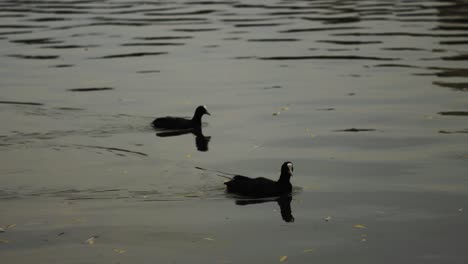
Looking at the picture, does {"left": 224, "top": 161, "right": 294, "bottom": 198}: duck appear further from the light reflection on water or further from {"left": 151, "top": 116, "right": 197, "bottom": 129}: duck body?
{"left": 151, "top": 116, "right": 197, "bottom": 129}: duck body

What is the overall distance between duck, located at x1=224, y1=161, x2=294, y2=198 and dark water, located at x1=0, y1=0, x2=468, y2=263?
205mm

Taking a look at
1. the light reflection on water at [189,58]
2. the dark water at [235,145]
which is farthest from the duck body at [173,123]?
the light reflection on water at [189,58]

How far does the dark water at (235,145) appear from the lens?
543 inches

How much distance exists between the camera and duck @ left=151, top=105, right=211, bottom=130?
22297mm

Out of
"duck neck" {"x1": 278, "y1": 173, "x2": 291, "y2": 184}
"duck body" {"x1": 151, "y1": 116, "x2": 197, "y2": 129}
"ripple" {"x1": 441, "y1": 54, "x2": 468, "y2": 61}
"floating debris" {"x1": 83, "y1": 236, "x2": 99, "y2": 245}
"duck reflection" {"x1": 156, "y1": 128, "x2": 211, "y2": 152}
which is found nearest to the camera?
"floating debris" {"x1": 83, "y1": 236, "x2": 99, "y2": 245}

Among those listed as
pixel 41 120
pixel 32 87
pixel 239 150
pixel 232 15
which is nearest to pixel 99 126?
pixel 41 120

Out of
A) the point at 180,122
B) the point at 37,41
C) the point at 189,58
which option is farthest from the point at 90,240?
the point at 37,41

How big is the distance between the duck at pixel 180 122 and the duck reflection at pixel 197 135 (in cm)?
10

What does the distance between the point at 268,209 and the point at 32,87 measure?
1450cm

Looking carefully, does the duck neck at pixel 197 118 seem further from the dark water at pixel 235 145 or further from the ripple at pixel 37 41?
the ripple at pixel 37 41

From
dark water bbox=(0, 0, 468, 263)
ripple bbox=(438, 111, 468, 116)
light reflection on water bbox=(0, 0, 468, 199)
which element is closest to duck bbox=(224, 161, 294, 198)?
dark water bbox=(0, 0, 468, 263)

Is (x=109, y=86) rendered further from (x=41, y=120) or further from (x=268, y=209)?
(x=268, y=209)

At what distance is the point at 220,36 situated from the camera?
41875 mm

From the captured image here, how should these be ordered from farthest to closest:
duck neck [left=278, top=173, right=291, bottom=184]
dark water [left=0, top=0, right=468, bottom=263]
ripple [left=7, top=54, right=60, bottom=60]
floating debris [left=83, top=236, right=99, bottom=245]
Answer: ripple [left=7, top=54, right=60, bottom=60]
duck neck [left=278, top=173, right=291, bottom=184]
dark water [left=0, top=0, right=468, bottom=263]
floating debris [left=83, top=236, right=99, bottom=245]
